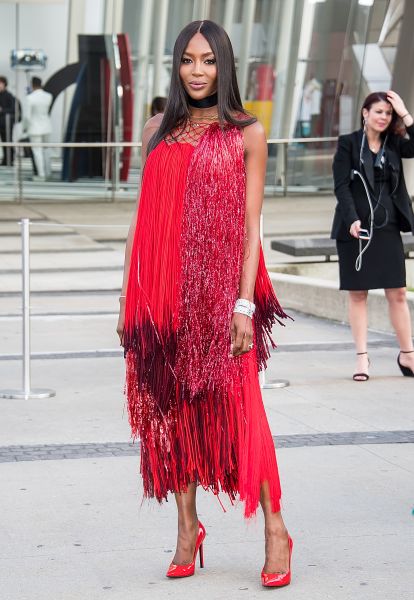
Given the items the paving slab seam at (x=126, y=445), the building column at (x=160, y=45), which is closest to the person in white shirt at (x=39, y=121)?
the building column at (x=160, y=45)

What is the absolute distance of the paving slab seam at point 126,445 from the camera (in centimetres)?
593

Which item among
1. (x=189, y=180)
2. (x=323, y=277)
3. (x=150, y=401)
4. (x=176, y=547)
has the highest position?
(x=189, y=180)

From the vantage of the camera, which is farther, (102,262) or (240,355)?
(102,262)

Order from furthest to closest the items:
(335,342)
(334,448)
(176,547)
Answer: (335,342) < (334,448) < (176,547)

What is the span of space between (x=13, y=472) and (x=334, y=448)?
1.52 meters

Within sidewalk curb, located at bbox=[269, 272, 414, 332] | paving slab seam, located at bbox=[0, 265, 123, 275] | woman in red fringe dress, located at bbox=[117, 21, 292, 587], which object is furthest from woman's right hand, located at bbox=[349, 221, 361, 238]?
paving slab seam, located at bbox=[0, 265, 123, 275]

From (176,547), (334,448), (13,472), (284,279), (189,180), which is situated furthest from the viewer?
(284,279)

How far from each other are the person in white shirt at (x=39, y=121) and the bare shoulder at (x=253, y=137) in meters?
20.8

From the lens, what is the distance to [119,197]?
973 inches

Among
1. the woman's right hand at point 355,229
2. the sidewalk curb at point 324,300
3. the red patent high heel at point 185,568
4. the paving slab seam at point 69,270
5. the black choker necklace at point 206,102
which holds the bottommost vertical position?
the paving slab seam at point 69,270

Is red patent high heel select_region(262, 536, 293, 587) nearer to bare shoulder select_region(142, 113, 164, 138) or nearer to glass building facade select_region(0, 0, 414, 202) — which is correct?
bare shoulder select_region(142, 113, 164, 138)

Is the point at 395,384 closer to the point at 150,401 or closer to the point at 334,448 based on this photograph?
the point at 334,448

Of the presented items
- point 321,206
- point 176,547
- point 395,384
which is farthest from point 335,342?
point 321,206

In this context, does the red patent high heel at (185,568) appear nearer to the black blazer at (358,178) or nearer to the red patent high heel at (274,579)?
the red patent high heel at (274,579)
